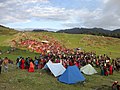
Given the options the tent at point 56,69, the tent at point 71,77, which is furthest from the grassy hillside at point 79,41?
the tent at point 71,77

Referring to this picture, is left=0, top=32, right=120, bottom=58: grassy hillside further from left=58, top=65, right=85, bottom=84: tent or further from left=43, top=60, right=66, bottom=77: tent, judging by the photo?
left=58, top=65, right=85, bottom=84: tent

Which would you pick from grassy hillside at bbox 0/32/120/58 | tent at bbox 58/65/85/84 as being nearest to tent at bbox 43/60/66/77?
tent at bbox 58/65/85/84

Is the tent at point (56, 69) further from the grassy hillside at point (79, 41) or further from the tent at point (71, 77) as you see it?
the grassy hillside at point (79, 41)

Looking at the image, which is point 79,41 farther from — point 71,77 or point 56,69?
point 71,77

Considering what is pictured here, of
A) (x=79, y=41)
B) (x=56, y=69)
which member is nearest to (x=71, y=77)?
(x=56, y=69)

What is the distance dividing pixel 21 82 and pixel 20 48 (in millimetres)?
40971

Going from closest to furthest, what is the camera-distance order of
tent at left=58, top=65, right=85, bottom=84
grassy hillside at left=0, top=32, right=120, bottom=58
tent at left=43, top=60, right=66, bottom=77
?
tent at left=58, top=65, right=85, bottom=84
tent at left=43, top=60, right=66, bottom=77
grassy hillside at left=0, top=32, right=120, bottom=58

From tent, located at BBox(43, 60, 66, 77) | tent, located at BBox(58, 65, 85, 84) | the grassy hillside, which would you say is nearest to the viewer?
tent, located at BBox(58, 65, 85, 84)

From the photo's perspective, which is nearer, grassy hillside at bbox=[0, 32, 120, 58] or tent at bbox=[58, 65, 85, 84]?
tent at bbox=[58, 65, 85, 84]

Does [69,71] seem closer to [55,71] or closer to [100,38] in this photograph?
[55,71]

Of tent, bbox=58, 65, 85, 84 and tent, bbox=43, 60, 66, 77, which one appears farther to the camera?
tent, bbox=43, 60, 66, 77

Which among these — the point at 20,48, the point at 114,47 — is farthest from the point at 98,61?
the point at 114,47

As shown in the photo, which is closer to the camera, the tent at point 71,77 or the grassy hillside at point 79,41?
the tent at point 71,77

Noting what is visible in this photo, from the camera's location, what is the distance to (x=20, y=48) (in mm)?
67625
